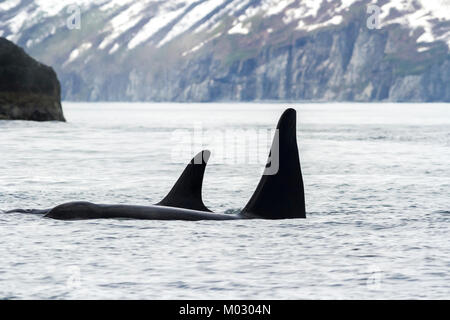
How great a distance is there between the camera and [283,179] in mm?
22000

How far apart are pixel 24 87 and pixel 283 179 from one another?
87604 mm

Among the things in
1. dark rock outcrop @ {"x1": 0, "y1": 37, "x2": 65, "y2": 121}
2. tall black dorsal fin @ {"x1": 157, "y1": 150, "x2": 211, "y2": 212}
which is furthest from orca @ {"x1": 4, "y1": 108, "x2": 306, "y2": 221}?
dark rock outcrop @ {"x1": 0, "y1": 37, "x2": 65, "y2": 121}

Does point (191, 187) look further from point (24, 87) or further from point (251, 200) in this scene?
point (24, 87)

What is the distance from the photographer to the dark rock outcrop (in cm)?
10556

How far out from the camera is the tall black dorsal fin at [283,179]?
21656mm

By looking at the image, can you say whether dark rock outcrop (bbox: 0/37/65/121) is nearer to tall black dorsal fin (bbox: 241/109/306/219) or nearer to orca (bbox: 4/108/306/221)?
orca (bbox: 4/108/306/221)

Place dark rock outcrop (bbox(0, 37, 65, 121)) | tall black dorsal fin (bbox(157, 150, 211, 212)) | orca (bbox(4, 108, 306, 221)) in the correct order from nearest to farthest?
orca (bbox(4, 108, 306, 221)), tall black dorsal fin (bbox(157, 150, 211, 212)), dark rock outcrop (bbox(0, 37, 65, 121))

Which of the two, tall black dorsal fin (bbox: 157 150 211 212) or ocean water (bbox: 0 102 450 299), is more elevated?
tall black dorsal fin (bbox: 157 150 211 212)

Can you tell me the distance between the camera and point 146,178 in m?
40.9

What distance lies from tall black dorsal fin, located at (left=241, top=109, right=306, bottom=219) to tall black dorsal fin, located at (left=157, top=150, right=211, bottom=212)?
1.51 metres

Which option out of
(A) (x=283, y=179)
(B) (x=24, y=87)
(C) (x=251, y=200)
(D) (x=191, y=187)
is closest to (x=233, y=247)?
(A) (x=283, y=179)

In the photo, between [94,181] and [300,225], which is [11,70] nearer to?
[94,181]

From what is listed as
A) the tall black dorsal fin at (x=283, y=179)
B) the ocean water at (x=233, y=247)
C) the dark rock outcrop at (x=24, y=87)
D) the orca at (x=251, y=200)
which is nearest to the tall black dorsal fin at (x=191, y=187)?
the orca at (x=251, y=200)
